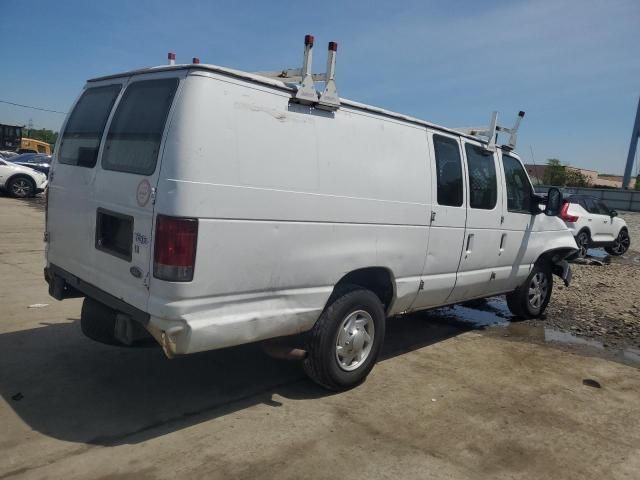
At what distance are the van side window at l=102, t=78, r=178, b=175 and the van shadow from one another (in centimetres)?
167

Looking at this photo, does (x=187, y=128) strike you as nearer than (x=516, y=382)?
Yes

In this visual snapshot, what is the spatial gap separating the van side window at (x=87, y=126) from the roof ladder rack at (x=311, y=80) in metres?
1.25

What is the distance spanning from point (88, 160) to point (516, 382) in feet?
13.2

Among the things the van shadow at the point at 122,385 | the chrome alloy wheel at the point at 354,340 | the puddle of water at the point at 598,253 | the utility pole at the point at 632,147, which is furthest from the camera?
the utility pole at the point at 632,147

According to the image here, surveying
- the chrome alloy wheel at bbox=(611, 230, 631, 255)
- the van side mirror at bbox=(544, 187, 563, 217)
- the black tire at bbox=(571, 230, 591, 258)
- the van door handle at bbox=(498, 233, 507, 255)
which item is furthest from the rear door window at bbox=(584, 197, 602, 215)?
the van door handle at bbox=(498, 233, 507, 255)

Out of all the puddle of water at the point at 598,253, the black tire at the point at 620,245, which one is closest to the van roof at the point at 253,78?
the puddle of water at the point at 598,253

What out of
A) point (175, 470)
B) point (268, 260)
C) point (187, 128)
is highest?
point (187, 128)

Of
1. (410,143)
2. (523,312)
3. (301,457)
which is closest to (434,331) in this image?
(523,312)

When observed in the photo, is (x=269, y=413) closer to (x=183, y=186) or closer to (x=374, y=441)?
(x=374, y=441)

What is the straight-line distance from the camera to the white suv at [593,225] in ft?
44.4

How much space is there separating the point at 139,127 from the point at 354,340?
2.24 meters

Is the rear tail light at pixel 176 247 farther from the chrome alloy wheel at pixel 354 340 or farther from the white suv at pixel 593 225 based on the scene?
the white suv at pixel 593 225

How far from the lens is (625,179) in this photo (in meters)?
46.4

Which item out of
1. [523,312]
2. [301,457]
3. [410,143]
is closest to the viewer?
[301,457]
